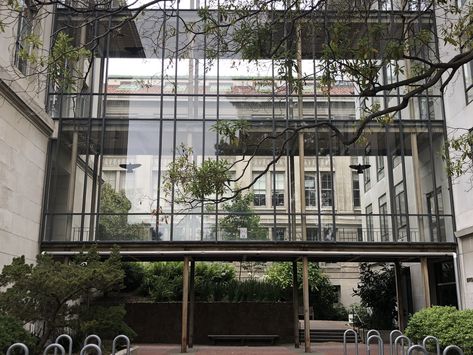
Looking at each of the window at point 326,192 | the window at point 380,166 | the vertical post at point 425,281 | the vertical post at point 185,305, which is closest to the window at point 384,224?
the vertical post at point 425,281

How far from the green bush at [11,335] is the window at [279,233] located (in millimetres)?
8916

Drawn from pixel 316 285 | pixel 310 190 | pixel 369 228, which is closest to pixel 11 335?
pixel 310 190

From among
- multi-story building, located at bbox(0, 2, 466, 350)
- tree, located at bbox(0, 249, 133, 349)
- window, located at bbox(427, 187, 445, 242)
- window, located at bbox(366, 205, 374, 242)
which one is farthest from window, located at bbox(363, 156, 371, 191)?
tree, located at bbox(0, 249, 133, 349)

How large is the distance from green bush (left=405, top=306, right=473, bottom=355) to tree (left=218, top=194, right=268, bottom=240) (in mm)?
5746

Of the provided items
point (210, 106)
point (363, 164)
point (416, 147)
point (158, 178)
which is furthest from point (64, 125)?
point (416, 147)

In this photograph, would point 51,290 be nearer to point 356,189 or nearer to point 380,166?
point 356,189

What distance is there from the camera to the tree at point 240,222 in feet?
59.8

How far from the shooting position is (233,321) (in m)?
21.3

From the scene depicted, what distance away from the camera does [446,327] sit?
1298 centimetres

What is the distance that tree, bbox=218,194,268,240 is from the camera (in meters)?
18.2

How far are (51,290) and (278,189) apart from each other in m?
9.55

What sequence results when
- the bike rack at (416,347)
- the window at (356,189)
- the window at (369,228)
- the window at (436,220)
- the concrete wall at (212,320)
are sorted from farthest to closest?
the concrete wall at (212,320) < the window at (356,189) < the window at (436,220) < the window at (369,228) < the bike rack at (416,347)

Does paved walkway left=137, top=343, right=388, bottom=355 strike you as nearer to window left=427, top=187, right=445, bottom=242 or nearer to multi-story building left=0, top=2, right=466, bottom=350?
multi-story building left=0, top=2, right=466, bottom=350

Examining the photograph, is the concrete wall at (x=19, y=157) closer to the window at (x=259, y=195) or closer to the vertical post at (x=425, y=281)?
the window at (x=259, y=195)
